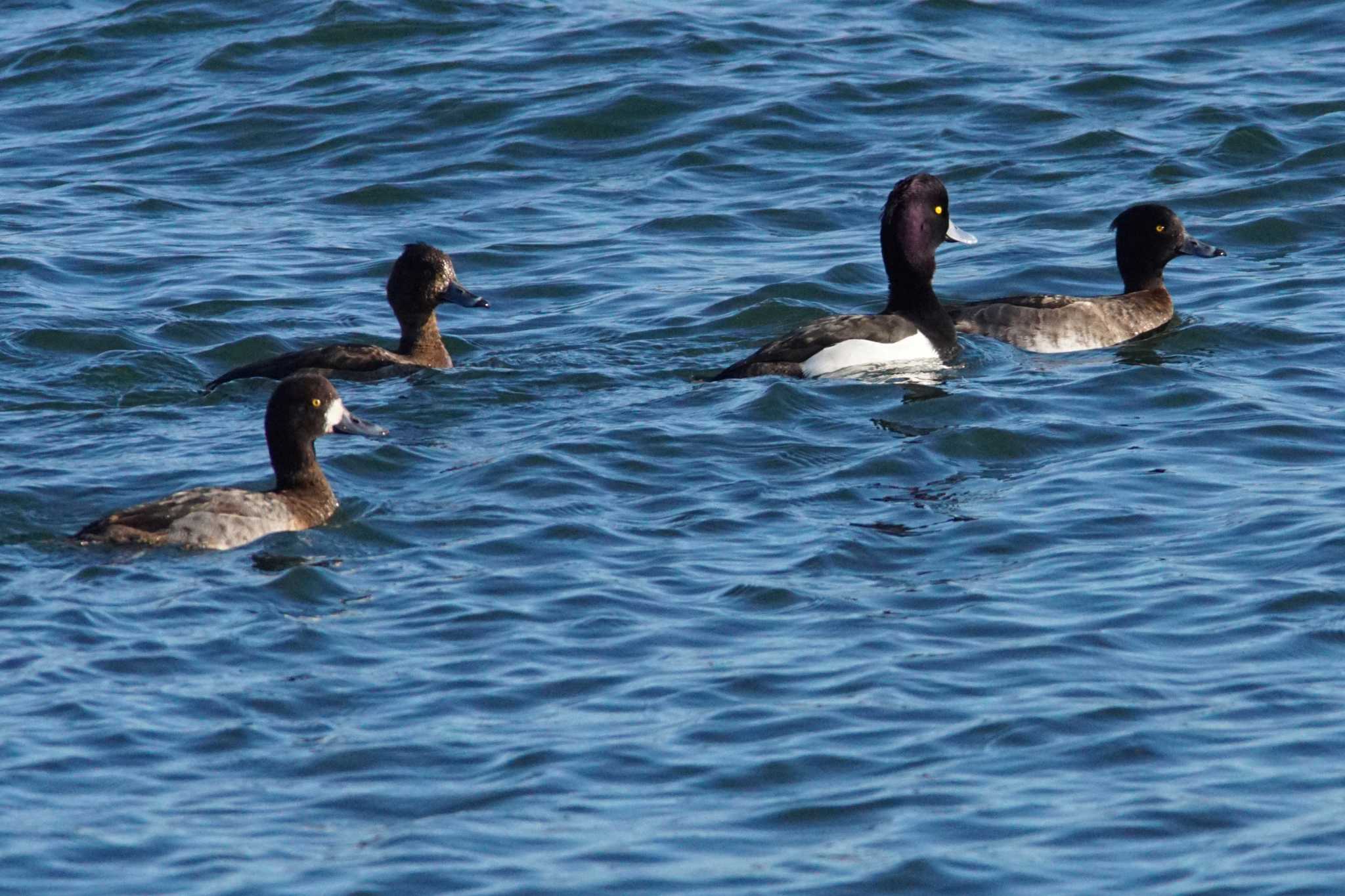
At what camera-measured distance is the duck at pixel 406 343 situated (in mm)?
13078

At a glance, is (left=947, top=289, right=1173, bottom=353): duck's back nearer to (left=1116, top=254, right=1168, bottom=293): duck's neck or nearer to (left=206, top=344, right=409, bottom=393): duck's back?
(left=1116, top=254, right=1168, bottom=293): duck's neck

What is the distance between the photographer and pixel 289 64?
2133 cm

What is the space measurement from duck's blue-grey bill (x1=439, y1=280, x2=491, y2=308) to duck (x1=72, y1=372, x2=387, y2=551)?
2.73 meters

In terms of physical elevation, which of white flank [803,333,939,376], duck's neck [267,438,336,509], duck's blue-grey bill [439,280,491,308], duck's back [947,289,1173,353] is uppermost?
duck's blue-grey bill [439,280,491,308]

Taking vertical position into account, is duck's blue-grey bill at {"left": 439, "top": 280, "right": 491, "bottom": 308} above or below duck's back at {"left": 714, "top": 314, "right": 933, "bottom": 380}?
above

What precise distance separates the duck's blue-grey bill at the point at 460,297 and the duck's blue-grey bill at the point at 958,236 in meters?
3.15

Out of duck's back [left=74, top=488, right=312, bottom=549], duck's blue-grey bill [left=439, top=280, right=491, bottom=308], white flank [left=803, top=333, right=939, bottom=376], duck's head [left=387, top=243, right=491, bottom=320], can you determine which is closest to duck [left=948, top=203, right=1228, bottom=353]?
white flank [left=803, top=333, right=939, bottom=376]

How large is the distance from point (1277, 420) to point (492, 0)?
12.6 m

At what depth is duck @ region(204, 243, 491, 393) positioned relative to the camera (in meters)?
13.1

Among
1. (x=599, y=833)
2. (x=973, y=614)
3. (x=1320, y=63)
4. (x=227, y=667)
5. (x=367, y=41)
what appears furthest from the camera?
(x=367, y=41)

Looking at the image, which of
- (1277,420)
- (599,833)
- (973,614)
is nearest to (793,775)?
(599,833)

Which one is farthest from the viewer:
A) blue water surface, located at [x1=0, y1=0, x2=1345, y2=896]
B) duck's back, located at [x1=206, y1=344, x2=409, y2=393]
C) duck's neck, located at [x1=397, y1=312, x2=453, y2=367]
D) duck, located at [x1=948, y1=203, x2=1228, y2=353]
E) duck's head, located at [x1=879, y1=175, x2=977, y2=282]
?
duck, located at [x1=948, y1=203, x2=1228, y2=353]

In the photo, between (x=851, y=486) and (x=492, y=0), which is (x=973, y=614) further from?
(x=492, y=0)

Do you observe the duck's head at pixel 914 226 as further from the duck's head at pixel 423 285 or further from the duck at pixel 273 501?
the duck at pixel 273 501
